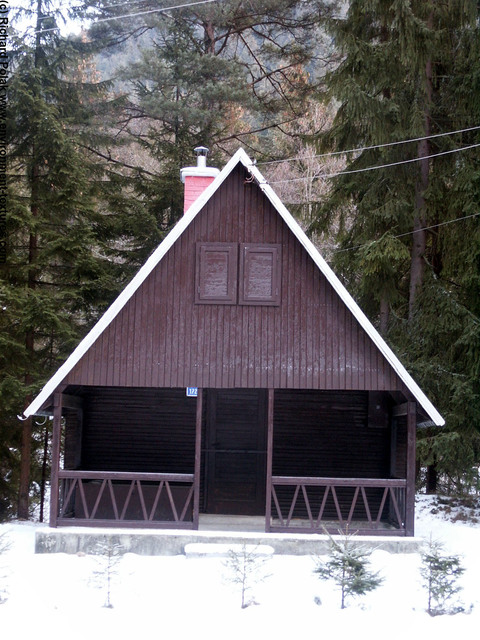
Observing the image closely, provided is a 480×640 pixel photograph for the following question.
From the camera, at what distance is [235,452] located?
569 inches

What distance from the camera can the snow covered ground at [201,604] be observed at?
8.28 metres

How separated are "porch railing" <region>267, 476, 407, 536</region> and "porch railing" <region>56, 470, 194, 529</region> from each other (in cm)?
150

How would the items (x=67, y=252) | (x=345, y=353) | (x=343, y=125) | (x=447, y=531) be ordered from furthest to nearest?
(x=343, y=125)
(x=67, y=252)
(x=447, y=531)
(x=345, y=353)

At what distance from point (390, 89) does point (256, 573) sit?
35.8 feet

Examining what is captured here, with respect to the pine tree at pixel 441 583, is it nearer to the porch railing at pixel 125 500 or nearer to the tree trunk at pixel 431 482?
the porch railing at pixel 125 500

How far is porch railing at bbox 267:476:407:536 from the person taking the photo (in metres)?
11.9

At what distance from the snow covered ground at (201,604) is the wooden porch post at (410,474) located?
76cm

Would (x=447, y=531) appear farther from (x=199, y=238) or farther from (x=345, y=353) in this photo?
(x=199, y=238)

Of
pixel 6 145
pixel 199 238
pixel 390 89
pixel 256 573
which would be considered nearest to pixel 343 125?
pixel 390 89

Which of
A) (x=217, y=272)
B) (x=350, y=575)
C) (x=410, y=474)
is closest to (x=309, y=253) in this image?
(x=217, y=272)

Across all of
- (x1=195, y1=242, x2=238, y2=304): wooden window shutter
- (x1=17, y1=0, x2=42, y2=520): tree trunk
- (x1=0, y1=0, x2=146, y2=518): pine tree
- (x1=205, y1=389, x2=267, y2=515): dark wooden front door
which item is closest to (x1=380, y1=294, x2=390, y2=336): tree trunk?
(x1=205, y1=389, x2=267, y2=515): dark wooden front door

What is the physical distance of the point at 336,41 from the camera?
53.9 feet

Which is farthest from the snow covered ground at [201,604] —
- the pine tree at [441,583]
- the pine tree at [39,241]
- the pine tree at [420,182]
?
the pine tree at [420,182]

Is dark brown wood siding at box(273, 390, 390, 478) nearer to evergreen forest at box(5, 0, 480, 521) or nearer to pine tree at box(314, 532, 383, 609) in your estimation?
evergreen forest at box(5, 0, 480, 521)
